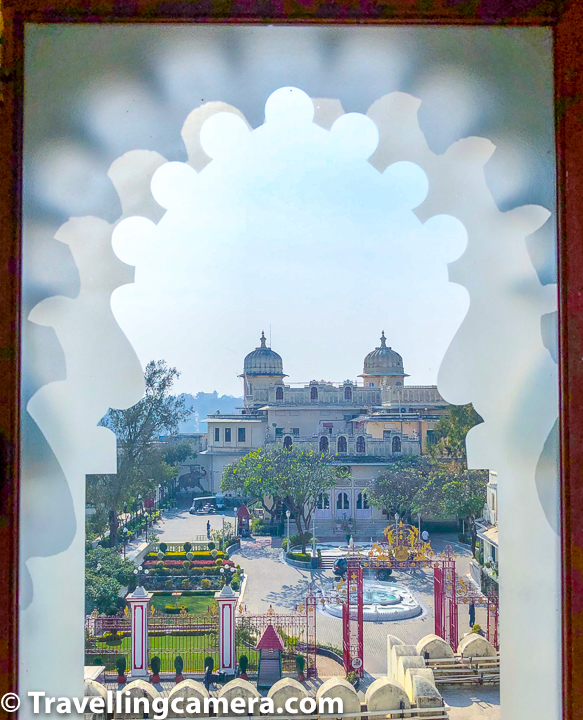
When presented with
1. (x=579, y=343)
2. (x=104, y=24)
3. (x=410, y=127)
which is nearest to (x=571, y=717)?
(x=579, y=343)

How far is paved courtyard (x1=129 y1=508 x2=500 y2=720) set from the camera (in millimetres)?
1739

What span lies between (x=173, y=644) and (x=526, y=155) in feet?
5.72

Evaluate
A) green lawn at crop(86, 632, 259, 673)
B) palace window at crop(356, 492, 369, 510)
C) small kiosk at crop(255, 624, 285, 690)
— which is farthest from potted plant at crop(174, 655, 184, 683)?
palace window at crop(356, 492, 369, 510)

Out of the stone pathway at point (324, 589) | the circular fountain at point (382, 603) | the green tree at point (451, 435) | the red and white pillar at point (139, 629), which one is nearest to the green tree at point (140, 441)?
the red and white pillar at point (139, 629)

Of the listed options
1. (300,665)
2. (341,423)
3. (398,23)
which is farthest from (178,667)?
(398,23)

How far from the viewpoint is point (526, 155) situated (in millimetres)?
1041

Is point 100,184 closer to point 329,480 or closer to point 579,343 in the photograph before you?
point 579,343

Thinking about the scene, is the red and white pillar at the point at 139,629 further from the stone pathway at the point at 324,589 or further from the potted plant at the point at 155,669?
the stone pathway at the point at 324,589

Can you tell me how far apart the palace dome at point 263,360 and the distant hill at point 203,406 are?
13cm

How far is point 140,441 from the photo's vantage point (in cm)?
162

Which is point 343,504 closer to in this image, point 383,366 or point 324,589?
point 324,589

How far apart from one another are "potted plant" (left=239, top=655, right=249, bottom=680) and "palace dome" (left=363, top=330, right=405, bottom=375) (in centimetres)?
103

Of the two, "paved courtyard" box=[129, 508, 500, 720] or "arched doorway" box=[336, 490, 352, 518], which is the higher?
"arched doorway" box=[336, 490, 352, 518]

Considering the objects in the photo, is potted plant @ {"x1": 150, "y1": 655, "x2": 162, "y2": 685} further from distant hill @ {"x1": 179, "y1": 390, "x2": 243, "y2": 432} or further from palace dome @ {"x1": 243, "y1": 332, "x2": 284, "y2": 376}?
palace dome @ {"x1": 243, "y1": 332, "x2": 284, "y2": 376}
